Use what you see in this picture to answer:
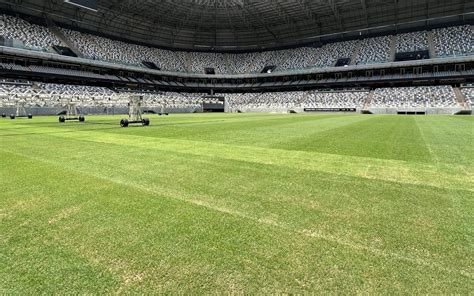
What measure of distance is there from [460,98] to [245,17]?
4774 cm

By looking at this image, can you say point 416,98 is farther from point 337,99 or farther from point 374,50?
point 374,50

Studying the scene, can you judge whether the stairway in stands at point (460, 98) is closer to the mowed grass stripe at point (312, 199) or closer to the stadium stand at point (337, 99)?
the stadium stand at point (337, 99)

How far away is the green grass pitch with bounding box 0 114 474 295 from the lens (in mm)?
2217

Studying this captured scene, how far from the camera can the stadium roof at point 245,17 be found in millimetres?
58062

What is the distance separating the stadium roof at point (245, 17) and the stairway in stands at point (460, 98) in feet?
61.7

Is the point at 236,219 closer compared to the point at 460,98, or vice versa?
the point at 236,219

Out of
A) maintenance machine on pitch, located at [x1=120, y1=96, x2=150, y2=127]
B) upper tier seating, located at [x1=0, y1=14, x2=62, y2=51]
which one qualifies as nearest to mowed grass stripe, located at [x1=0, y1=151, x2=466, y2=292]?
maintenance machine on pitch, located at [x1=120, y1=96, x2=150, y2=127]

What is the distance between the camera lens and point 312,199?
4.19 meters

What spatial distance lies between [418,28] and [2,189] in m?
80.0

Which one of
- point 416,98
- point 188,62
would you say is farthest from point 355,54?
point 188,62

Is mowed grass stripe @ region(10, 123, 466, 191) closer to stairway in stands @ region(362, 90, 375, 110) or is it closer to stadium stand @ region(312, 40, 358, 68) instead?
stairway in stands @ region(362, 90, 375, 110)

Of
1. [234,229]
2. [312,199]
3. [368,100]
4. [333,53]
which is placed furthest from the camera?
[333,53]

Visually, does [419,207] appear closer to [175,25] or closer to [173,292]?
[173,292]

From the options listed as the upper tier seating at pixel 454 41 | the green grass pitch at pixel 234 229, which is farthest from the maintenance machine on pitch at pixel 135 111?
the upper tier seating at pixel 454 41
